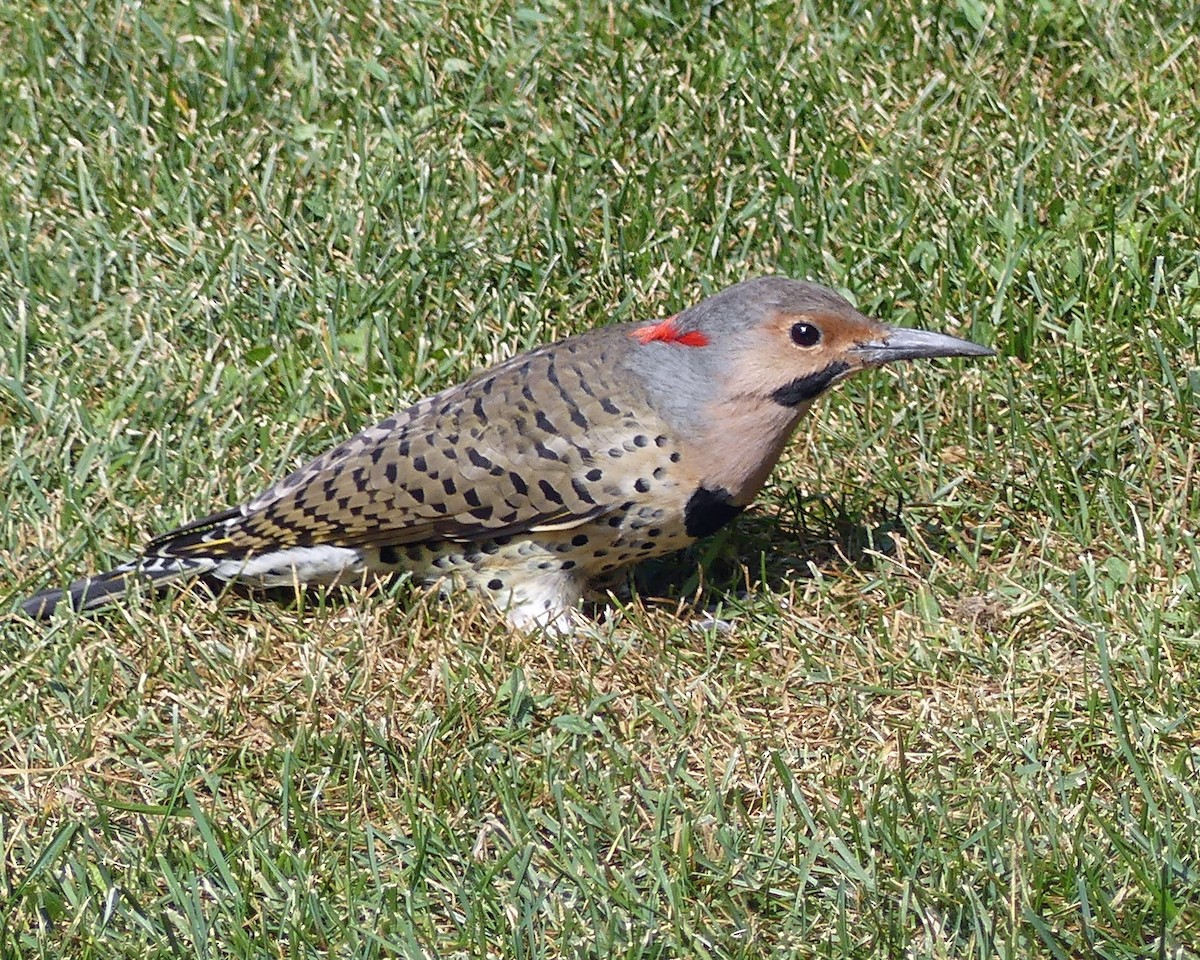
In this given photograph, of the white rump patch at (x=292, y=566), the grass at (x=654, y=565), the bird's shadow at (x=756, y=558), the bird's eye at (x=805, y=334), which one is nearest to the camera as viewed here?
the grass at (x=654, y=565)

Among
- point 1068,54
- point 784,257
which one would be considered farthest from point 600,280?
point 1068,54

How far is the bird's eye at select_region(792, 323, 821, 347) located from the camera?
4621mm

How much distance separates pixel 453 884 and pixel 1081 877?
1.30 metres

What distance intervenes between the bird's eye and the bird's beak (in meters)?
0.10

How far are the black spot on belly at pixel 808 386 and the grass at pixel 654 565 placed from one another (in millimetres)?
511

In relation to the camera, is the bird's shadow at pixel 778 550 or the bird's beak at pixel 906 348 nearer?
the bird's beak at pixel 906 348

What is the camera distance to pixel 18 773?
14.3 ft

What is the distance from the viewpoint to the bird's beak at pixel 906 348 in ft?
15.2

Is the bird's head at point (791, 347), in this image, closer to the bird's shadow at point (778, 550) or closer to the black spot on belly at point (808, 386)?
the black spot on belly at point (808, 386)

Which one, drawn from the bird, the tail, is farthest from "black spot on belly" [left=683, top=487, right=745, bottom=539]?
the tail

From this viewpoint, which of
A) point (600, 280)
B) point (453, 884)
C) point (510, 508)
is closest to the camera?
point (453, 884)

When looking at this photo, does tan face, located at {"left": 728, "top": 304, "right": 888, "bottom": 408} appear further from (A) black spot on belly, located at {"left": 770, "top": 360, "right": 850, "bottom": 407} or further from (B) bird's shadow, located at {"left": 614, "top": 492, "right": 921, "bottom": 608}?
(B) bird's shadow, located at {"left": 614, "top": 492, "right": 921, "bottom": 608}

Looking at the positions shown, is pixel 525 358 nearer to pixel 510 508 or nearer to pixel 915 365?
pixel 510 508

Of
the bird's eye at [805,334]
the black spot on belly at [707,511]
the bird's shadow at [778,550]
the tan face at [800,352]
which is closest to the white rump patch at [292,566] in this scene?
the bird's shadow at [778,550]
